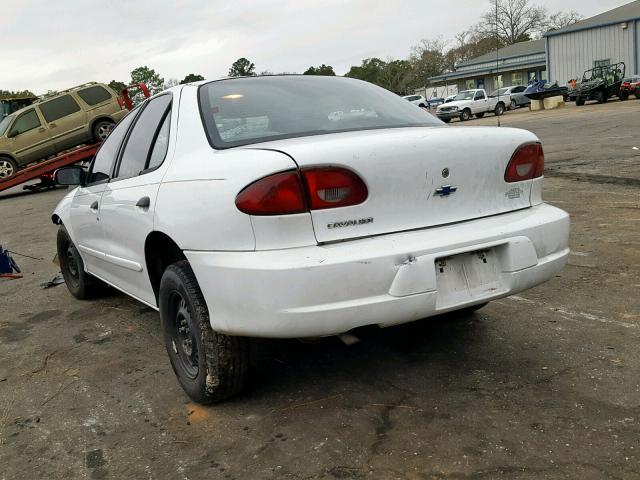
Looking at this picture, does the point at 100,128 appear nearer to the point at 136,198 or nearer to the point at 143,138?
the point at 143,138

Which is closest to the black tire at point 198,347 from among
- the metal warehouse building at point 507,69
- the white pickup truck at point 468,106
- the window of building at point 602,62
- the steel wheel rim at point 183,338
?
the steel wheel rim at point 183,338

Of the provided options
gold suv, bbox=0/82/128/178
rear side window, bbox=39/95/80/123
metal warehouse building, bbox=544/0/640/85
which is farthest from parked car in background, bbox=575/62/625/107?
rear side window, bbox=39/95/80/123

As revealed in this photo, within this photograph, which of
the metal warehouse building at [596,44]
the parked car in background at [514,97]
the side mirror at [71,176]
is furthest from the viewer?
the metal warehouse building at [596,44]

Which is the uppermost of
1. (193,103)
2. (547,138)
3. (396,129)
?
(193,103)

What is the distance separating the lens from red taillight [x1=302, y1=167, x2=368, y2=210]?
248 centimetres

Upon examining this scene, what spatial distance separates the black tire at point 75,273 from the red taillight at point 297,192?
3.04m

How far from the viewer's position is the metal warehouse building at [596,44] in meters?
40.7

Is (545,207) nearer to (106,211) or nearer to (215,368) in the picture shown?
(215,368)

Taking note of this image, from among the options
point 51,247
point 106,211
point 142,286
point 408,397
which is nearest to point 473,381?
point 408,397

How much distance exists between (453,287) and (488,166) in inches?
25.1

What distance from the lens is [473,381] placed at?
3.04 meters

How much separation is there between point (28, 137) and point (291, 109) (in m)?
16.7

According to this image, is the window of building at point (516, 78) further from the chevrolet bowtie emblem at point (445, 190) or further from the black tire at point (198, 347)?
the black tire at point (198, 347)

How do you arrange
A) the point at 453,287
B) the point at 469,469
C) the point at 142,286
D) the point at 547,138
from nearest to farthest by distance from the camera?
the point at 469,469 → the point at 453,287 → the point at 142,286 → the point at 547,138
